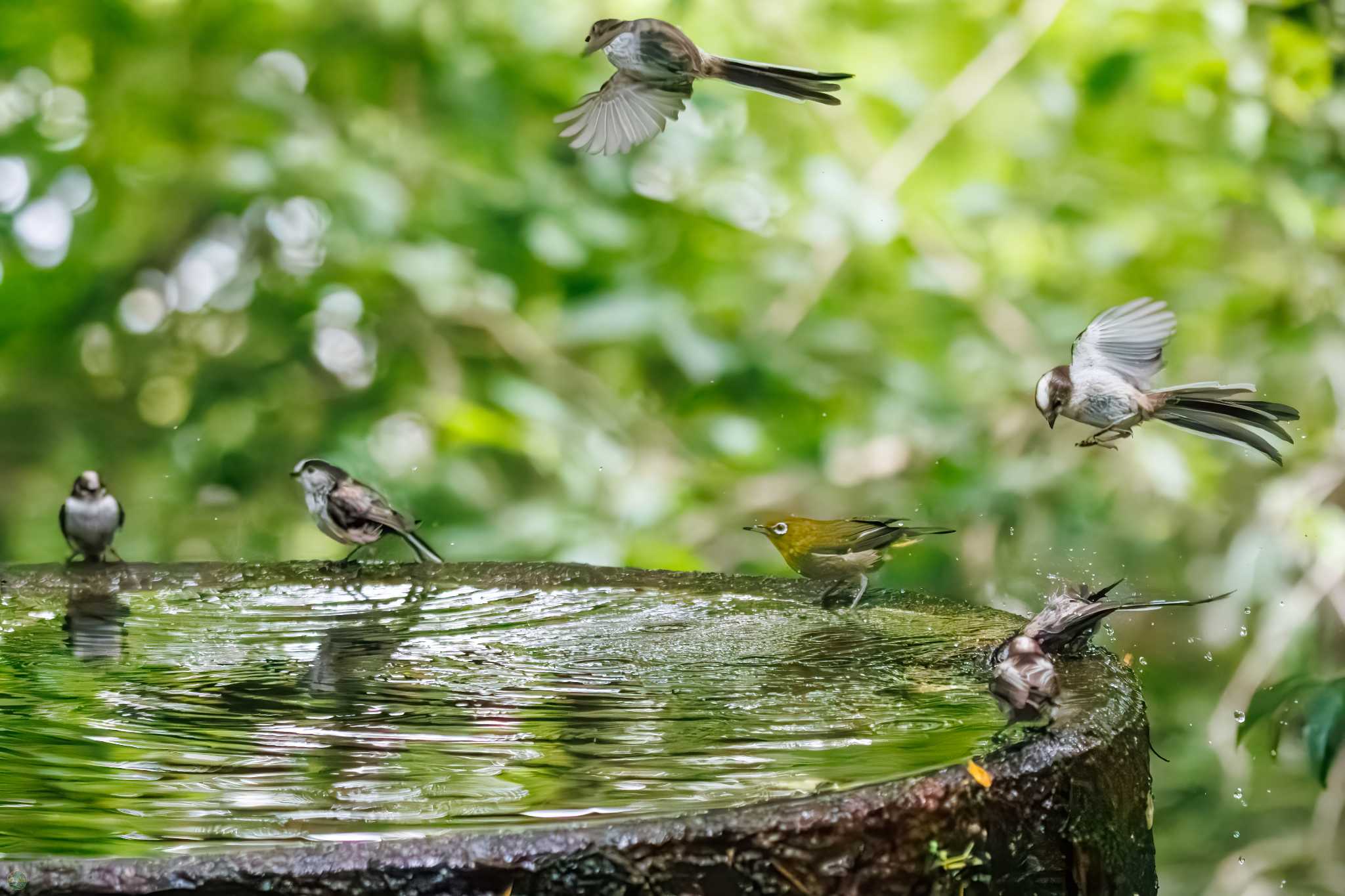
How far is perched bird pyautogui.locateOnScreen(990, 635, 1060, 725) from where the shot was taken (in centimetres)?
130

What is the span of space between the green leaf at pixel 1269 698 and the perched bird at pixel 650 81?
1.36 metres

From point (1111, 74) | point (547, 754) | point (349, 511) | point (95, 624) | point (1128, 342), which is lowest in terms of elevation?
point (547, 754)

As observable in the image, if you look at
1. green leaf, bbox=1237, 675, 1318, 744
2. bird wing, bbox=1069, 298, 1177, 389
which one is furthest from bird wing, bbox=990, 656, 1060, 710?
green leaf, bbox=1237, 675, 1318, 744

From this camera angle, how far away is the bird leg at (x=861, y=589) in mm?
2025

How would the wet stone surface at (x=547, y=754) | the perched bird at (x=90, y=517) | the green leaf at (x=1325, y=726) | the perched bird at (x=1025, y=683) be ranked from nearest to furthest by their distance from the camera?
the wet stone surface at (x=547, y=754) → the perched bird at (x=1025, y=683) → the green leaf at (x=1325, y=726) → the perched bird at (x=90, y=517)

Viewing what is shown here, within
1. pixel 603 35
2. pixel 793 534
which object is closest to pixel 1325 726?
pixel 793 534

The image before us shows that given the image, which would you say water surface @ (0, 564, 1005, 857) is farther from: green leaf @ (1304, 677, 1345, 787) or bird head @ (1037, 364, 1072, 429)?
green leaf @ (1304, 677, 1345, 787)

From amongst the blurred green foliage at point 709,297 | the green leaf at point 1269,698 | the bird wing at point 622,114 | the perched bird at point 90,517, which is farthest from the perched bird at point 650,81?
the blurred green foliage at point 709,297

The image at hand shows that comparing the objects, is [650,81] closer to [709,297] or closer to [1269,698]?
[1269,698]

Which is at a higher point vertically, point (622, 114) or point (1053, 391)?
point (622, 114)

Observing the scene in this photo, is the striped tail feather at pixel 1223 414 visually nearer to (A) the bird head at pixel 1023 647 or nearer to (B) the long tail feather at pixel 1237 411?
(B) the long tail feather at pixel 1237 411

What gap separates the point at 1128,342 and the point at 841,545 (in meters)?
0.55

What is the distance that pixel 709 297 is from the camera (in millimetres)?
3584

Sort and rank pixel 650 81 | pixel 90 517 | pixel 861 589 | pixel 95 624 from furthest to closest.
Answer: pixel 90 517, pixel 861 589, pixel 95 624, pixel 650 81
